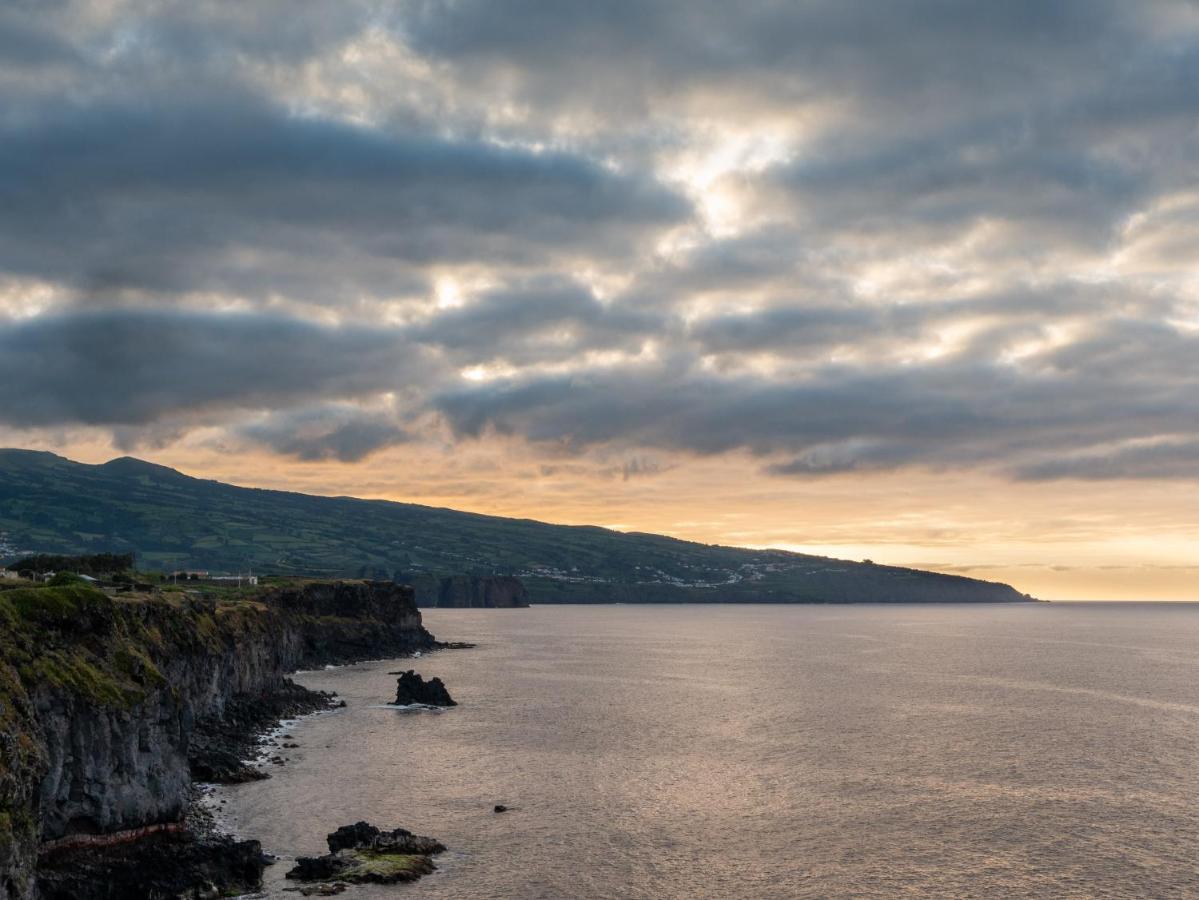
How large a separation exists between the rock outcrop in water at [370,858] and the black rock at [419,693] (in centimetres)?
7460

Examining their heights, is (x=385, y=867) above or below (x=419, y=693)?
above

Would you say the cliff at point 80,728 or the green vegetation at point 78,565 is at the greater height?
the green vegetation at point 78,565

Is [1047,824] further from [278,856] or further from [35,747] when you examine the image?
[35,747]

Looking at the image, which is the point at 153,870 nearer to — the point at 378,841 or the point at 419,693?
the point at 378,841

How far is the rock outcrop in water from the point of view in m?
64.1

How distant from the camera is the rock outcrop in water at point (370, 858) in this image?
64.1 metres

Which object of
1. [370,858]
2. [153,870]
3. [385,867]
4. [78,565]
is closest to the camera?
[153,870]

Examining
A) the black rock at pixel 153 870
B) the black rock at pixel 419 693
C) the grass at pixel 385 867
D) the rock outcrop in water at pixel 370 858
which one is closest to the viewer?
the black rock at pixel 153 870

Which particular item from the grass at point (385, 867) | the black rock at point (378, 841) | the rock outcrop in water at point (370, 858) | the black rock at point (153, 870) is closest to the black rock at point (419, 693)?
the rock outcrop in water at point (370, 858)

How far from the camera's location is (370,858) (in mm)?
67562

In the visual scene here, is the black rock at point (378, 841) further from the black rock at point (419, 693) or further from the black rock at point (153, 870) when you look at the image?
the black rock at point (419, 693)

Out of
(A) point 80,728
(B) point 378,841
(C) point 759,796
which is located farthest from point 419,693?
(A) point 80,728

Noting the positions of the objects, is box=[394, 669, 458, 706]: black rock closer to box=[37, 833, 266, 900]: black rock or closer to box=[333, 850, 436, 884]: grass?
box=[333, 850, 436, 884]: grass

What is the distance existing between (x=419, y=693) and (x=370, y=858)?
271 feet
